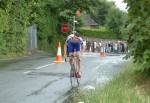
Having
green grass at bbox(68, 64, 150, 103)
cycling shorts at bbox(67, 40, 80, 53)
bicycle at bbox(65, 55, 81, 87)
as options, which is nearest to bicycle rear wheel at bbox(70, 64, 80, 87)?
bicycle at bbox(65, 55, 81, 87)

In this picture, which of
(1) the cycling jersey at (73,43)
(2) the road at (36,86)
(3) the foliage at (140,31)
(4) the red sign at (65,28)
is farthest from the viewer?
(4) the red sign at (65,28)

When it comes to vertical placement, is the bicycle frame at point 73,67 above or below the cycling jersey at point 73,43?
below

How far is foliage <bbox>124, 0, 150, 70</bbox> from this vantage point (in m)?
14.2

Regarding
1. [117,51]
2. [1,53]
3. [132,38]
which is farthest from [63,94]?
[117,51]

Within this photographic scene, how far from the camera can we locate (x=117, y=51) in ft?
204

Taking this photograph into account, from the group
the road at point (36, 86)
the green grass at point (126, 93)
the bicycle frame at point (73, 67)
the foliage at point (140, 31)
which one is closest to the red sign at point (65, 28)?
the road at point (36, 86)

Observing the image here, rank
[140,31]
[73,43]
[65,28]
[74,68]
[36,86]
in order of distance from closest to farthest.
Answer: [140,31], [36,86], [73,43], [74,68], [65,28]

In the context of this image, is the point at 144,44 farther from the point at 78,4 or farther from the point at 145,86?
the point at 78,4

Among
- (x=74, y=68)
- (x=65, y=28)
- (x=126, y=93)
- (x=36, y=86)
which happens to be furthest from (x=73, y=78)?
(x=65, y=28)

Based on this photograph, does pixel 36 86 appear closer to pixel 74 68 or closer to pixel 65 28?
pixel 74 68

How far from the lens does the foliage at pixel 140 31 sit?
46.7 feet

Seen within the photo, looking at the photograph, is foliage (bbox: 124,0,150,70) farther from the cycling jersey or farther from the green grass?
the cycling jersey

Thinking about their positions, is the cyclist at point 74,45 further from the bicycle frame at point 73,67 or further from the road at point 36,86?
the road at point 36,86

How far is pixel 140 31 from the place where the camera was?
14.4m
